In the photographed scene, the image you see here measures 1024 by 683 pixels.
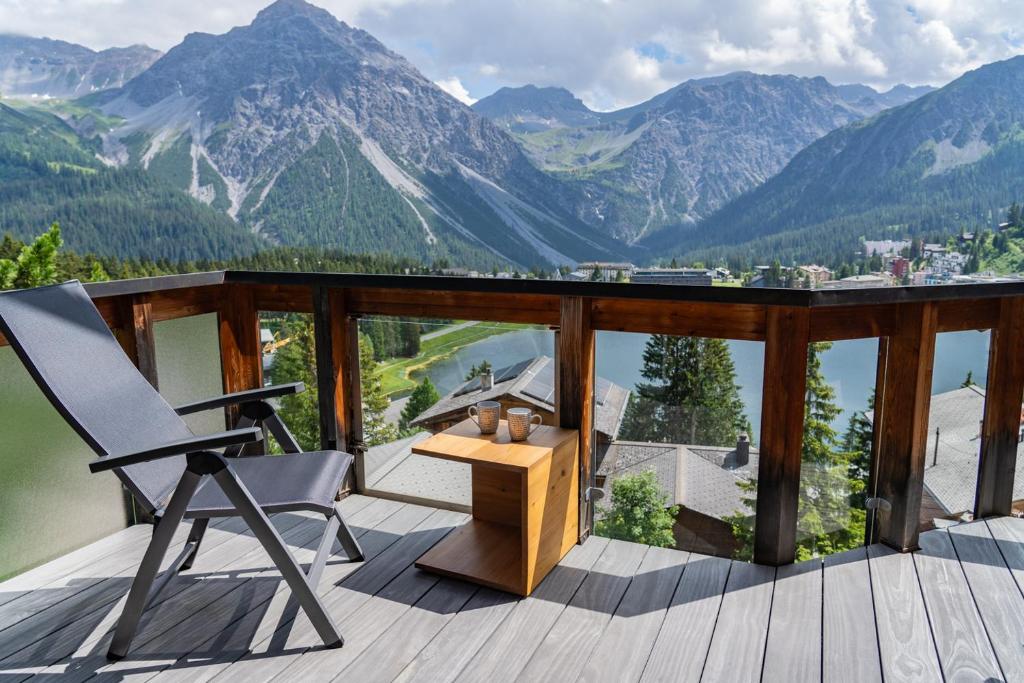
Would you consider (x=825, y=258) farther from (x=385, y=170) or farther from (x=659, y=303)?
(x=659, y=303)

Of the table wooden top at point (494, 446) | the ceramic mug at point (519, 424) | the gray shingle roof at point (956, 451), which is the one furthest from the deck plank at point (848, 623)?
the ceramic mug at point (519, 424)

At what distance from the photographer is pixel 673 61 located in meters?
141

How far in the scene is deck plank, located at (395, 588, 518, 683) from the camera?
1629mm

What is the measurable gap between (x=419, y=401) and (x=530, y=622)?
0.99 metres

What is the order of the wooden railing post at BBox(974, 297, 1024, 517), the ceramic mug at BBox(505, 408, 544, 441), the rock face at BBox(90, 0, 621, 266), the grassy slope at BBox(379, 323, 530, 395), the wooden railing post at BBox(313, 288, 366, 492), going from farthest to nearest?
the rock face at BBox(90, 0, 621, 266), the wooden railing post at BBox(313, 288, 366, 492), the grassy slope at BBox(379, 323, 530, 395), the wooden railing post at BBox(974, 297, 1024, 517), the ceramic mug at BBox(505, 408, 544, 441)

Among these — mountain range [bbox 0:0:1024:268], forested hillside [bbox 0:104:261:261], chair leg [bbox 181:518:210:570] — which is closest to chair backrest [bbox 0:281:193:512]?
chair leg [bbox 181:518:210:570]

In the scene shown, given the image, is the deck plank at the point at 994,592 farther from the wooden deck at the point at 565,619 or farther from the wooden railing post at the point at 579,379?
the wooden railing post at the point at 579,379

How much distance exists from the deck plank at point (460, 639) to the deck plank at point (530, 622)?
22mm

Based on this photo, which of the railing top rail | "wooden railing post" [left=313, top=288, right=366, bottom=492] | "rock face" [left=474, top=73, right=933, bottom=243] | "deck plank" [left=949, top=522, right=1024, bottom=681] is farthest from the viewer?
"rock face" [left=474, top=73, right=933, bottom=243]

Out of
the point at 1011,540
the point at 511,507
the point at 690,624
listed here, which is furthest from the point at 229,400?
the point at 1011,540

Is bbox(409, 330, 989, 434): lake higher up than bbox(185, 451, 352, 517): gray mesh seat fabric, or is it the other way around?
bbox(409, 330, 989, 434): lake

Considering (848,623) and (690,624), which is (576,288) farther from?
(848,623)

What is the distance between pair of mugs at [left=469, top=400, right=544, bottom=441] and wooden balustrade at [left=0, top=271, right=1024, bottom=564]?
189 millimetres

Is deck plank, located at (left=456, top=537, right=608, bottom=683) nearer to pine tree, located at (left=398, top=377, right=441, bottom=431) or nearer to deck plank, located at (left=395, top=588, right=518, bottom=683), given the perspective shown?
deck plank, located at (left=395, top=588, right=518, bottom=683)
